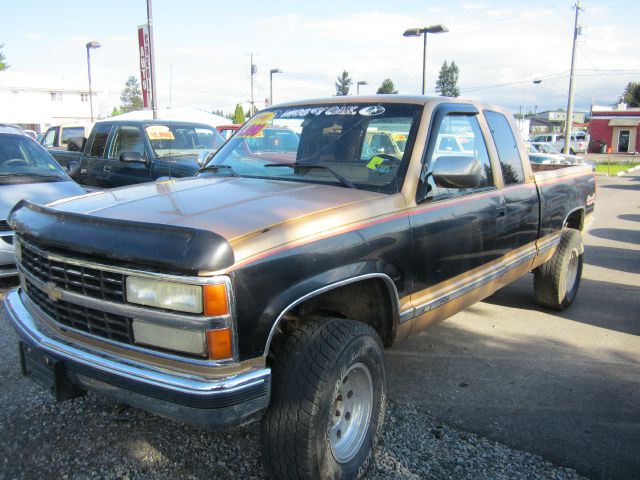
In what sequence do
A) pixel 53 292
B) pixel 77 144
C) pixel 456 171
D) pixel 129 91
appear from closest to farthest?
1. pixel 53 292
2. pixel 456 171
3. pixel 77 144
4. pixel 129 91

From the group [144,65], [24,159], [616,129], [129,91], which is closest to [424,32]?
[144,65]

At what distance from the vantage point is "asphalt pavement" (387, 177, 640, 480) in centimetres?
310

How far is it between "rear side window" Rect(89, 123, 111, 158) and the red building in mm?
49902

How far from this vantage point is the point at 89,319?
2379 mm

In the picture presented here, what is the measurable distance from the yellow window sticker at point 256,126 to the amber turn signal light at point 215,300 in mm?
2146

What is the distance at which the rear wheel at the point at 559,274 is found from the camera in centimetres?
508

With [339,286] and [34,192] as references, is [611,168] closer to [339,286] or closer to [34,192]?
[34,192]

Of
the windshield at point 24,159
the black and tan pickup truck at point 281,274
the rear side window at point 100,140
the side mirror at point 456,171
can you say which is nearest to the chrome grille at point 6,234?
the windshield at point 24,159

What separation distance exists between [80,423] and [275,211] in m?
1.85

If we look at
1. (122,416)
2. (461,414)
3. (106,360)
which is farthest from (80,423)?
(461,414)

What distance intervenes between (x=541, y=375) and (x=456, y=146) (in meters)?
1.79

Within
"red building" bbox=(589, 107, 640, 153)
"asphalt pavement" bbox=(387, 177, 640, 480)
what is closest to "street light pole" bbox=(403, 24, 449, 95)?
"asphalt pavement" bbox=(387, 177, 640, 480)

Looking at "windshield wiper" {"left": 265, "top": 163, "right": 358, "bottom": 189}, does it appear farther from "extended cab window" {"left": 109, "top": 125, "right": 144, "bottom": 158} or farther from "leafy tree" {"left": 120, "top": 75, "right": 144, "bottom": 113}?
"leafy tree" {"left": 120, "top": 75, "right": 144, "bottom": 113}

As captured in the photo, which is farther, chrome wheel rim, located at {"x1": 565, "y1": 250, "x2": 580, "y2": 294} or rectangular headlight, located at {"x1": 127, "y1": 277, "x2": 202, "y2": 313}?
chrome wheel rim, located at {"x1": 565, "y1": 250, "x2": 580, "y2": 294}
